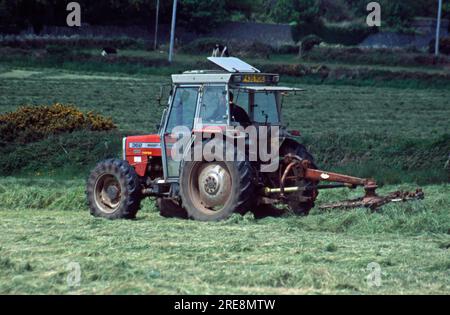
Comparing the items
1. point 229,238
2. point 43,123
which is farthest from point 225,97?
point 43,123

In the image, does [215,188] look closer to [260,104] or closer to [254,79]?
[260,104]

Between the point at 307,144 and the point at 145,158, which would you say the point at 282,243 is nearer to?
the point at 145,158

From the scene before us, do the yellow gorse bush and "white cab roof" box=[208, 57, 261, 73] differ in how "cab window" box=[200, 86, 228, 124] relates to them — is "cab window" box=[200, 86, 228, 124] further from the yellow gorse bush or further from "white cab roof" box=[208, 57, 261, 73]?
the yellow gorse bush

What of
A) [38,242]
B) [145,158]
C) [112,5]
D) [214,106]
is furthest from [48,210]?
[112,5]

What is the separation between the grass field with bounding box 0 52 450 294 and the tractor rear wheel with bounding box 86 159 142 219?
11.0 inches

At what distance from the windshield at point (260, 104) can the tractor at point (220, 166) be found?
0.01 m

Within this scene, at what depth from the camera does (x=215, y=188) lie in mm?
15695

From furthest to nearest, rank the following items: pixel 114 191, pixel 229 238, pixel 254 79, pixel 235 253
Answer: pixel 114 191, pixel 254 79, pixel 229 238, pixel 235 253

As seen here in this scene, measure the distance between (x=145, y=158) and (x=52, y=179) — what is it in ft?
16.5

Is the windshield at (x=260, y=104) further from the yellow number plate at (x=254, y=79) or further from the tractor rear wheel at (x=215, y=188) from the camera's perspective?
the tractor rear wheel at (x=215, y=188)

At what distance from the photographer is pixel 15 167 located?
23484 millimetres

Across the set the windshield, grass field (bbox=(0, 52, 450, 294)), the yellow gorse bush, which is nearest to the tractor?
the windshield

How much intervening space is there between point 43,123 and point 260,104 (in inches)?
409

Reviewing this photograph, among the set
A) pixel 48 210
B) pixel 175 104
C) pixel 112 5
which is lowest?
pixel 48 210
